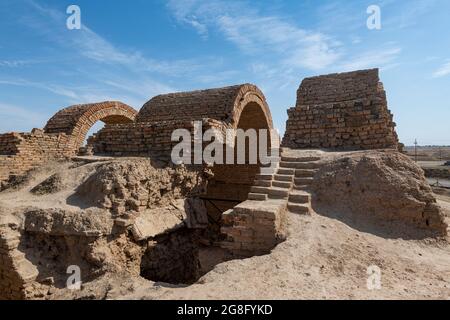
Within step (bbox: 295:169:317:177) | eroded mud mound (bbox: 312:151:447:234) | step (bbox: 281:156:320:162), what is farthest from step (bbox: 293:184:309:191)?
step (bbox: 281:156:320:162)

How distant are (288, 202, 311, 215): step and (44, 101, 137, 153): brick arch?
7.23 m

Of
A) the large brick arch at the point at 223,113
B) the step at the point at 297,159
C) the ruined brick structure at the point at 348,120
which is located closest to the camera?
the step at the point at 297,159

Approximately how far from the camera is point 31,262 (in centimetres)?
417

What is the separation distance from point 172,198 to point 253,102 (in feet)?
16.6

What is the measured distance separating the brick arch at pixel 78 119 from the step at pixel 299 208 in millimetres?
7232

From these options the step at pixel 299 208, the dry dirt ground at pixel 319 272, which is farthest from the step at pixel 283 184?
the dry dirt ground at pixel 319 272

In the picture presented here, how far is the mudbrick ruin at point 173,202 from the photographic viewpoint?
4.12 m

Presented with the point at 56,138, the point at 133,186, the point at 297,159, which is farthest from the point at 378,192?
the point at 56,138

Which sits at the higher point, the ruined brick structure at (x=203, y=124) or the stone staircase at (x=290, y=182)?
the ruined brick structure at (x=203, y=124)

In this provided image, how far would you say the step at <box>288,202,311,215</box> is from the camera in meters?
4.58

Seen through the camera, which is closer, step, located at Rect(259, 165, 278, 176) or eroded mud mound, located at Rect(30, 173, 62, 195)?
eroded mud mound, located at Rect(30, 173, 62, 195)

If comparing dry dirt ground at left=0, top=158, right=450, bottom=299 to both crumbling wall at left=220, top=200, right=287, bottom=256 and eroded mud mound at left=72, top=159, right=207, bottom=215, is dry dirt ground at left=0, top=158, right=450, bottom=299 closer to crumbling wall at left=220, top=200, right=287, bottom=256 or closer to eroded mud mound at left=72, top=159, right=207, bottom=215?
crumbling wall at left=220, top=200, right=287, bottom=256

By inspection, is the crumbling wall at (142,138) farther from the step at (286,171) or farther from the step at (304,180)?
the step at (304,180)
